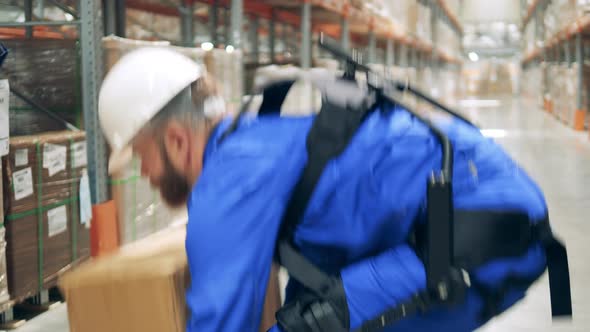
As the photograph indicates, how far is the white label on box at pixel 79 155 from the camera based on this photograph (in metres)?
4.04

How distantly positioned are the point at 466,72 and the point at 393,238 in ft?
113

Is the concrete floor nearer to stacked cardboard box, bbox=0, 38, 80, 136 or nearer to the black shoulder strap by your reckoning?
stacked cardboard box, bbox=0, 38, 80, 136

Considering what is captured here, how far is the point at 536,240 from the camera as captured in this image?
5.02 feet

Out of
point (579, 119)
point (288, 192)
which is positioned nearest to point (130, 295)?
point (288, 192)

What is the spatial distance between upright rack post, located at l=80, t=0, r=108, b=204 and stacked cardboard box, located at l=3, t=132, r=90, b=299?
0.29ft

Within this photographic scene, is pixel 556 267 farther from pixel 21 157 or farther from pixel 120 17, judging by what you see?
pixel 120 17

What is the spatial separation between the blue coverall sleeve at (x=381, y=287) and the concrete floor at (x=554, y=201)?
1.87 meters

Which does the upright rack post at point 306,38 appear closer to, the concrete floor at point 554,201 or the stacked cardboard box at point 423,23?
the concrete floor at point 554,201

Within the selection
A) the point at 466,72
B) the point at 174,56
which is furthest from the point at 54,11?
the point at 466,72

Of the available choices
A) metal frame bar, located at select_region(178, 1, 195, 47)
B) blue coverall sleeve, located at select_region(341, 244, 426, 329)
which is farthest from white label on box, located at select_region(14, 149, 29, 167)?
metal frame bar, located at select_region(178, 1, 195, 47)

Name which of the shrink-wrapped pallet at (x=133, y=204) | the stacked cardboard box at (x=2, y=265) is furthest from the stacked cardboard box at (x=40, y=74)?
the stacked cardboard box at (x=2, y=265)

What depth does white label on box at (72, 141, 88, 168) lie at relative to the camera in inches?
159

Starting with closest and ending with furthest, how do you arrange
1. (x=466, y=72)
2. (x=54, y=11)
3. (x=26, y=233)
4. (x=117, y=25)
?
(x=26, y=233) < (x=117, y=25) < (x=54, y=11) < (x=466, y=72)

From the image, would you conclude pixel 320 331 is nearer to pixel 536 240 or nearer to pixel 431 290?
pixel 431 290
